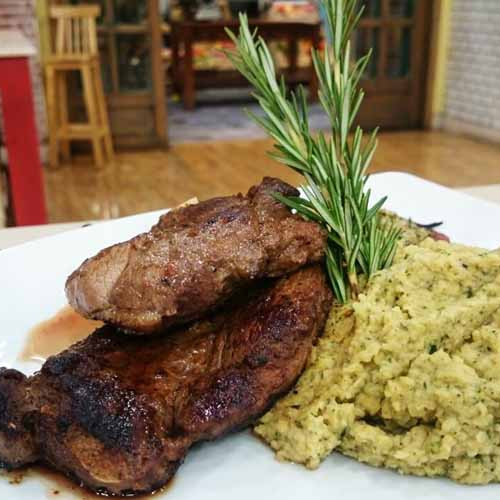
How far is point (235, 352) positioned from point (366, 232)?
390 mm

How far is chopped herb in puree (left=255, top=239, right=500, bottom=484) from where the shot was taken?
3.49ft

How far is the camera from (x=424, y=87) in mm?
7410

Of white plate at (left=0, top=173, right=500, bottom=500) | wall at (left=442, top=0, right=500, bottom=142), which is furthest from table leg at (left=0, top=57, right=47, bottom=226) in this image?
wall at (left=442, top=0, right=500, bottom=142)

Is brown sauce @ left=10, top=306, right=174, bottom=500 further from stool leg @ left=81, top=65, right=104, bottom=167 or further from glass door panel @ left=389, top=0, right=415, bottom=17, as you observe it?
glass door panel @ left=389, top=0, right=415, bottom=17

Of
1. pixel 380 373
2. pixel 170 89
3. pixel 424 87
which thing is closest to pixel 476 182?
pixel 424 87

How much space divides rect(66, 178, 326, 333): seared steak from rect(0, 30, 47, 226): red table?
2.60 meters

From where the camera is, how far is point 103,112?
610 cm

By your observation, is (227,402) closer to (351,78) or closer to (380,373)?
(380,373)

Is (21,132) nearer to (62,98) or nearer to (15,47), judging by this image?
(15,47)

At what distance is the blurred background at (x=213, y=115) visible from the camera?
5668mm

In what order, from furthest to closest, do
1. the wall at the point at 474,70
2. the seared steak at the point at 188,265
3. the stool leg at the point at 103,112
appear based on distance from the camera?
the wall at the point at 474,70 < the stool leg at the point at 103,112 < the seared steak at the point at 188,265

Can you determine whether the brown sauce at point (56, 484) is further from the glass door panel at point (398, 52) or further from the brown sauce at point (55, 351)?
A: the glass door panel at point (398, 52)

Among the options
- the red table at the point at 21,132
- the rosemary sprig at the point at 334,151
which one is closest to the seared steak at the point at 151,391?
the rosemary sprig at the point at 334,151

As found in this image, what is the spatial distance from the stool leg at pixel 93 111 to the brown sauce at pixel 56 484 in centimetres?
512
